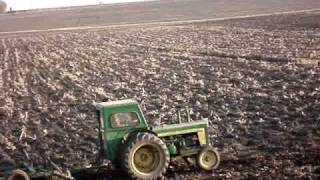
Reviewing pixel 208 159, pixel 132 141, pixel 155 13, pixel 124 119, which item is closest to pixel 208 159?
pixel 208 159

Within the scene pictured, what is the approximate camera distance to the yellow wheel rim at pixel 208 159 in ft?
41.5

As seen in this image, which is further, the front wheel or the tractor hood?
Answer: the front wheel

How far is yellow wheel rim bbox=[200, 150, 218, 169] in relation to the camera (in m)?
12.7

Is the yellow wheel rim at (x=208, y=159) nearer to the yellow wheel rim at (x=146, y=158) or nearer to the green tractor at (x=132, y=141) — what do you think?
the green tractor at (x=132, y=141)

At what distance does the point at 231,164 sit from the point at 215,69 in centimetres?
1487

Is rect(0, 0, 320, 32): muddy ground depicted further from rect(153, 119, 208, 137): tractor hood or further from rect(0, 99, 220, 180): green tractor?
rect(0, 99, 220, 180): green tractor

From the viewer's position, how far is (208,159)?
1271cm

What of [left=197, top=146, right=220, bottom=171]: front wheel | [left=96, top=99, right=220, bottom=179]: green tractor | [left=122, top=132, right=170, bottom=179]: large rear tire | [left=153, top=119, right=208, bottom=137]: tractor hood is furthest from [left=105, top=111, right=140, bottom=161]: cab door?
[left=197, top=146, right=220, bottom=171]: front wheel

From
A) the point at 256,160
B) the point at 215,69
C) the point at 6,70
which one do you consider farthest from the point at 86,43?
the point at 256,160

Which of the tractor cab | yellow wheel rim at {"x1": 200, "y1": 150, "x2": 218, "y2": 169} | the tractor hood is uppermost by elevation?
the tractor cab

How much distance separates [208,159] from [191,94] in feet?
30.0

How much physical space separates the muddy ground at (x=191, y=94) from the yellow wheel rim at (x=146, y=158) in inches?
25.4

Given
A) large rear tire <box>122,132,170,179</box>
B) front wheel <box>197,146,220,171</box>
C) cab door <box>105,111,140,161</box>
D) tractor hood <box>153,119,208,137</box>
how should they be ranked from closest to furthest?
large rear tire <box>122,132,170,179</box>
cab door <box>105,111,140,161</box>
tractor hood <box>153,119,208,137</box>
front wheel <box>197,146,220,171</box>

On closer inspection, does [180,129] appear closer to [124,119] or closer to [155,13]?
[124,119]
